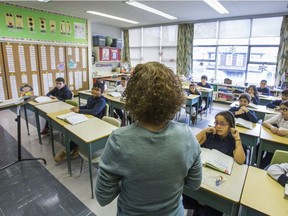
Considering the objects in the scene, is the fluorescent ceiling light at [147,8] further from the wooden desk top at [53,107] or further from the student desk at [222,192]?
the student desk at [222,192]

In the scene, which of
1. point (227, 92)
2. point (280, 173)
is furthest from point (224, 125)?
point (227, 92)

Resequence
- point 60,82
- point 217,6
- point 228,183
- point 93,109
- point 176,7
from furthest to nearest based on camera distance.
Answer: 1. point 176,7
2. point 217,6
3. point 60,82
4. point 93,109
5. point 228,183

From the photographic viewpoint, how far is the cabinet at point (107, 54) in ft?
25.8

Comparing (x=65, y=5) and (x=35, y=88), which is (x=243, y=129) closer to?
(x=65, y=5)

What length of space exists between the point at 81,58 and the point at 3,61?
97.4 inches

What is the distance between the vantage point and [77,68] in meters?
7.02

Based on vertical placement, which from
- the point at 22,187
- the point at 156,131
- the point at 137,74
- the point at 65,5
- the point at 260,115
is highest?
the point at 65,5

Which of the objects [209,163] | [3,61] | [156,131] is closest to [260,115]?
[209,163]

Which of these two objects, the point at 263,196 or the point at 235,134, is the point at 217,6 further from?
the point at 263,196

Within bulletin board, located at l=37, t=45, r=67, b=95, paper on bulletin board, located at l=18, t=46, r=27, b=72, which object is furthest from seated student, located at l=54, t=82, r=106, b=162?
bulletin board, located at l=37, t=45, r=67, b=95

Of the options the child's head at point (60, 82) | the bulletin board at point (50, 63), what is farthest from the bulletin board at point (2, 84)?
the child's head at point (60, 82)

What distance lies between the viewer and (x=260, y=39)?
244 inches

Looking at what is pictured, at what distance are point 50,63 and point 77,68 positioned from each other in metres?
1.01

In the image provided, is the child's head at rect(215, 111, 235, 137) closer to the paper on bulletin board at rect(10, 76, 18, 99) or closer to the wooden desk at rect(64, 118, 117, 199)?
the wooden desk at rect(64, 118, 117, 199)
